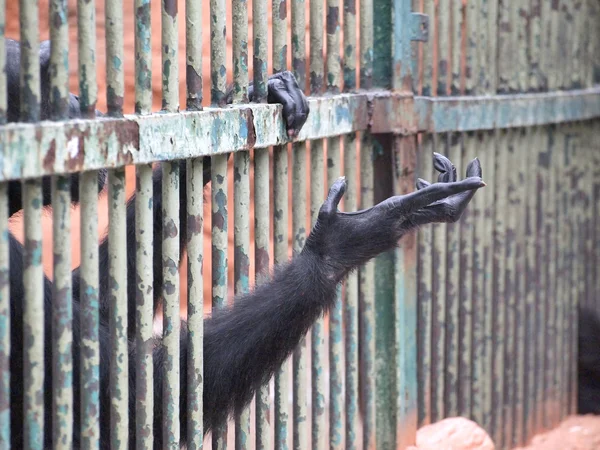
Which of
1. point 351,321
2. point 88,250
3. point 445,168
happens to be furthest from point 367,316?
point 88,250

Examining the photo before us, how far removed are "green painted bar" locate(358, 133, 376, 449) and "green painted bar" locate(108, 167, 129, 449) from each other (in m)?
1.16

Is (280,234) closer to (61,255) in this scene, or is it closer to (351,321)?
(351,321)

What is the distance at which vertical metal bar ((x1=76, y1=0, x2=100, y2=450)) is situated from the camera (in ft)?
5.90

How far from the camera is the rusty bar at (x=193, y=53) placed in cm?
210

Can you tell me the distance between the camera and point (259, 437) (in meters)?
2.43

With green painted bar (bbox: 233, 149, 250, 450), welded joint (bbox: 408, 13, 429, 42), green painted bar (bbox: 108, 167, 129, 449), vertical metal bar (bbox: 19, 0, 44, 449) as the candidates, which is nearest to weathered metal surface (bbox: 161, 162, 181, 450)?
green painted bar (bbox: 108, 167, 129, 449)

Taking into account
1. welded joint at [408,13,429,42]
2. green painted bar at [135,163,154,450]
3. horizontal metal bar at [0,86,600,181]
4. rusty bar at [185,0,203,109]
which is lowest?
green painted bar at [135,163,154,450]

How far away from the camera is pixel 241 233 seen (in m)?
2.34

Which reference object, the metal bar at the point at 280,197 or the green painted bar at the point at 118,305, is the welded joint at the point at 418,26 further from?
the green painted bar at the point at 118,305

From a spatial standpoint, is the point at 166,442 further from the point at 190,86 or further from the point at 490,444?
the point at 490,444

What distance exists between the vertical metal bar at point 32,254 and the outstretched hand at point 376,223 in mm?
801

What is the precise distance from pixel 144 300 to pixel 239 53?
66 centimetres

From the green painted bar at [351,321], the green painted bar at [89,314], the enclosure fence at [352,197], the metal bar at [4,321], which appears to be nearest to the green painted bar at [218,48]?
the enclosure fence at [352,197]

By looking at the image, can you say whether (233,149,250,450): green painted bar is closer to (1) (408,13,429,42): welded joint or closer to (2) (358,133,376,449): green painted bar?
(2) (358,133,376,449): green painted bar
